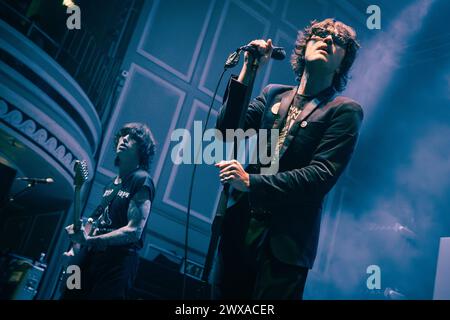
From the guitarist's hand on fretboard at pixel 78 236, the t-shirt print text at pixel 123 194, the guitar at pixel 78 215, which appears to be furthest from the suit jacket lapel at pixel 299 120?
the guitar at pixel 78 215

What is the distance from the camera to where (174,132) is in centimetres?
730

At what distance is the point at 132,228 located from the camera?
9.77 ft

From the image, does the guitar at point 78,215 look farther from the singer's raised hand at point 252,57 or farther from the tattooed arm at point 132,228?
the singer's raised hand at point 252,57

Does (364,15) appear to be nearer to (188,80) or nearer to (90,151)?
(188,80)

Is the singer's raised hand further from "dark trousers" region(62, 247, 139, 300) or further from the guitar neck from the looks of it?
the guitar neck

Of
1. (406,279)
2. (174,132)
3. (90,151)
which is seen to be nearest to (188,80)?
(174,132)

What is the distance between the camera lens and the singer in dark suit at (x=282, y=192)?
159cm

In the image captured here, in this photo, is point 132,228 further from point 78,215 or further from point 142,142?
point 142,142

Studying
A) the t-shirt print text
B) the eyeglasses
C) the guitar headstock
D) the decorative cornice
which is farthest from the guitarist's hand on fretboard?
the eyeglasses

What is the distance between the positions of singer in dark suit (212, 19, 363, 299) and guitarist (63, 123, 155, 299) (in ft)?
4.48

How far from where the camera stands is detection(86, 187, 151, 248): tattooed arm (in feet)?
9.57

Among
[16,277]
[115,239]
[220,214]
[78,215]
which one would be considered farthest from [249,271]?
[16,277]

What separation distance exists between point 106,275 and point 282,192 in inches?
69.0

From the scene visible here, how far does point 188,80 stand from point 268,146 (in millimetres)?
6015
